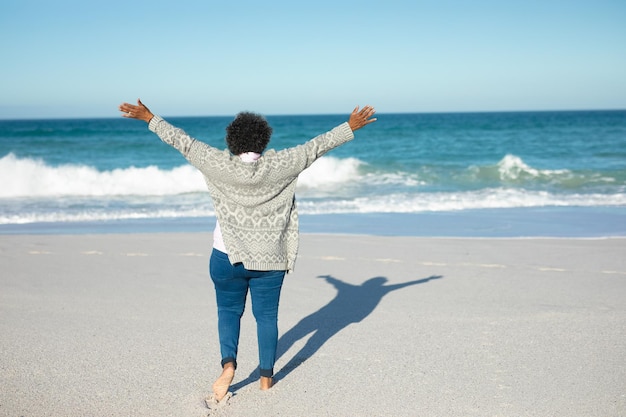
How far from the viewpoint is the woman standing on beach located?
3832 mm

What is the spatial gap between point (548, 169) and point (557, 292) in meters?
19.1

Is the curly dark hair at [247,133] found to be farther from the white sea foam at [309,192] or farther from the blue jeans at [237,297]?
the white sea foam at [309,192]

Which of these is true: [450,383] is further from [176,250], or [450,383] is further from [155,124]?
[176,250]

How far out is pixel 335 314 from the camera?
6145mm

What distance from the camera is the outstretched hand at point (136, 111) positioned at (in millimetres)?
3824

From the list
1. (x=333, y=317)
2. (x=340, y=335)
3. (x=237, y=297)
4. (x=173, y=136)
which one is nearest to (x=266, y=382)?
(x=237, y=297)

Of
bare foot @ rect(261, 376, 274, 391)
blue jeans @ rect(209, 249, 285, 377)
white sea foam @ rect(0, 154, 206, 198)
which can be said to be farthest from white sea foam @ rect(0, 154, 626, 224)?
blue jeans @ rect(209, 249, 285, 377)

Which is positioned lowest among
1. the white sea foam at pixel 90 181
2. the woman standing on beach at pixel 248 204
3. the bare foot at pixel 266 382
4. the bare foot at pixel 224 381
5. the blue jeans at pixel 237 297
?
the white sea foam at pixel 90 181

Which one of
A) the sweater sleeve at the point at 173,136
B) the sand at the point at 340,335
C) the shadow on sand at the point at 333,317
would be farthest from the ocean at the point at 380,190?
the sweater sleeve at the point at 173,136

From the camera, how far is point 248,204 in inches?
153

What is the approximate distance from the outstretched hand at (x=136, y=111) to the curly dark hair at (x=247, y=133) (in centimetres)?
47

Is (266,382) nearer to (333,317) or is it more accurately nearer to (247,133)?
(247,133)

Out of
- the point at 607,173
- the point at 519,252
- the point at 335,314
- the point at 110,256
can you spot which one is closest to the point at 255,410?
the point at 335,314

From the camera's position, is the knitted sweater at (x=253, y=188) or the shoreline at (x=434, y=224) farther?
the shoreline at (x=434, y=224)
